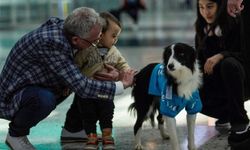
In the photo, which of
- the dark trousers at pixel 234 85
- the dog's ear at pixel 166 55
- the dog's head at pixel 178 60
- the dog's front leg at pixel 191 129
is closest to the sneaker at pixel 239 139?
the dark trousers at pixel 234 85

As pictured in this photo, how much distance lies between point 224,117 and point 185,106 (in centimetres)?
95

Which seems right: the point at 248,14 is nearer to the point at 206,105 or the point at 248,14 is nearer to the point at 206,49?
the point at 206,49

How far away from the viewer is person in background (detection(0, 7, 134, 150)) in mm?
4242

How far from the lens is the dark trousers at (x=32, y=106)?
169 inches

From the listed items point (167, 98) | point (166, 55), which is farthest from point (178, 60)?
point (167, 98)

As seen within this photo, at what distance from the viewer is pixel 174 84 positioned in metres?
4.36

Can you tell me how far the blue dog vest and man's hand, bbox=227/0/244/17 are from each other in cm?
78

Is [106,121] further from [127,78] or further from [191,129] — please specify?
[191,129]

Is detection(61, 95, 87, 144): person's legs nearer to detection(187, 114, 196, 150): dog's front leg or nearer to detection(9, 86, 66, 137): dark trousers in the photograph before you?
detection(9, 86, 66, 137): dark trousers

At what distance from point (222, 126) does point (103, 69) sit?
1.37 metres

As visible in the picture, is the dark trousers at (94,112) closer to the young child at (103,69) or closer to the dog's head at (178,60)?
the young child at (103,69)

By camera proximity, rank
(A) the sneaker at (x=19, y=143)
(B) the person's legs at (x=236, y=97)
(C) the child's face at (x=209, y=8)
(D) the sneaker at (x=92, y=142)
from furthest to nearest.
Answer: (C) the child's face at (x=209, y=8) → (D) the sneaker at (x=92, y=142) → (B) the person's legs at (x=236, y=97) → (A) the sneaker at (x=19, y=143)

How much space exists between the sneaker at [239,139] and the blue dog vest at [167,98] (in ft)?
1.18

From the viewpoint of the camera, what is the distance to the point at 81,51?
4617mm
